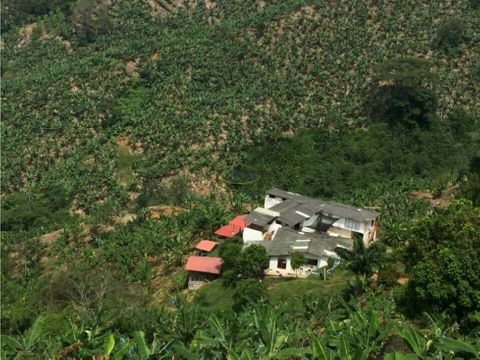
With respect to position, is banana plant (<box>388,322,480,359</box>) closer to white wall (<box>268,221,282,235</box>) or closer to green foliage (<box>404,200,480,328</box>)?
green foliage (<box>404,200,480,328</box>)

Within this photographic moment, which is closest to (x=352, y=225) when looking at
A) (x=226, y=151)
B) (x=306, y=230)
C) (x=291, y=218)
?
(x=306, y=230)

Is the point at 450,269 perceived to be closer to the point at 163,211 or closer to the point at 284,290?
the point at 284,290

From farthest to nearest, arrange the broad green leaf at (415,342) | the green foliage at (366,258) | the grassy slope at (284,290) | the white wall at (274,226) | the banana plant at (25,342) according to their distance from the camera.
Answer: the white wall at (274,226), the grassy slope at (284,290), the green foliage at (366,258), the banana plant at (25,342), the broad green leaf at (415,342)

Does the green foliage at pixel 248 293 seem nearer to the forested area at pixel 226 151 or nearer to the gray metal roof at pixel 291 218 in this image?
the forested area at pixel 226 151

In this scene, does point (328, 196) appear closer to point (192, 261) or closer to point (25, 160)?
point (192, 261)

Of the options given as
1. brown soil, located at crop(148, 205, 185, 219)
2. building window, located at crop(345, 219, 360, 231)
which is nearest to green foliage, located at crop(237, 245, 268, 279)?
building window, located at crop(345, 219, 360, 231)

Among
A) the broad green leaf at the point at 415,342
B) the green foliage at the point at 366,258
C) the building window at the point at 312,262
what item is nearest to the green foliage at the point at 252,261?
the building window at the point at 312,262

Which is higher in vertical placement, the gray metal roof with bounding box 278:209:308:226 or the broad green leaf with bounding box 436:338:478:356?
the broad green leaf with bounding box 436:338:478:356
